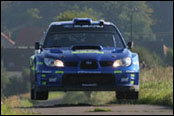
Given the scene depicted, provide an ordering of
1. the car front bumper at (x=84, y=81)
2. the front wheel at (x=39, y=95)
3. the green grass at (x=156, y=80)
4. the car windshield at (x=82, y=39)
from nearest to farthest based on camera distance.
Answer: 1. the car front bumper at (x=84, y=81)
2. the front wheel at (x=39, y=95)
3. the car windshield at (x=82, y=39)
4. the green grass at (x=156, y=80)

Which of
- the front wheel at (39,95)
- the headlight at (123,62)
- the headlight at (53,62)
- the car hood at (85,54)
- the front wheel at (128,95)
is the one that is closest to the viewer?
the car hood at (85,54)

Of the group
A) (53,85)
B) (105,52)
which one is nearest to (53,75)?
(53,85)

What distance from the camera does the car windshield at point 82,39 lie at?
14352 mm

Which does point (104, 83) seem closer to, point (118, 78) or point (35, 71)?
point (118, 78)

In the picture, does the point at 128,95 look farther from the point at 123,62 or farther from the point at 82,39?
the point at 82,39

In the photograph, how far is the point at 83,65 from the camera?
1305cm

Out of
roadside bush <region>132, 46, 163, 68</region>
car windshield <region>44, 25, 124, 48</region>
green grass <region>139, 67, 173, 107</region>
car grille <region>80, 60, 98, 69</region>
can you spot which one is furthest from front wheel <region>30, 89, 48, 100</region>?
roadside bush <region>132, 46, 163, 68</region>

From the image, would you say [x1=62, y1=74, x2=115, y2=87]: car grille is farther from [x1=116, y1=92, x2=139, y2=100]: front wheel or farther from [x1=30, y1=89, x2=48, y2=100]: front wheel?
[x1=30, y1=89, x2=48, y2=100]: front wheel

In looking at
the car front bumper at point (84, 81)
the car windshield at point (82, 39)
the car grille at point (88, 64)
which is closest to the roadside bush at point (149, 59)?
the car windshield at point (82, 39)

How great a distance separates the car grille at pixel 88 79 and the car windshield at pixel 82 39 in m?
0.90

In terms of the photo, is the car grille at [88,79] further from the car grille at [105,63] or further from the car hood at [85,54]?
the car hood at [85,54]

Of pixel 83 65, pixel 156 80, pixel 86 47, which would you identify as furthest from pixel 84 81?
pixel 156 80

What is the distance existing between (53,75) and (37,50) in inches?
70.9

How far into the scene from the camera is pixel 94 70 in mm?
13133
